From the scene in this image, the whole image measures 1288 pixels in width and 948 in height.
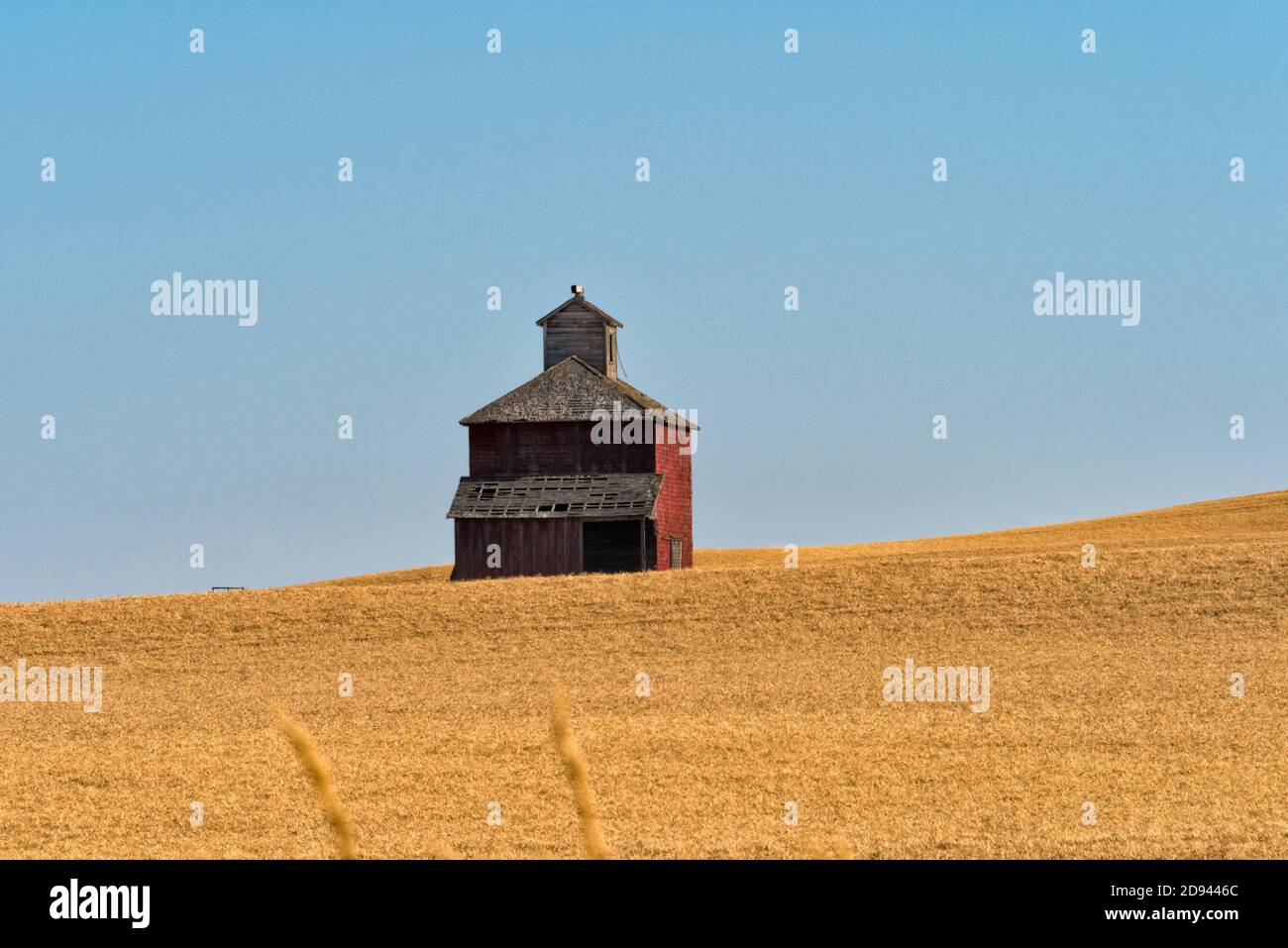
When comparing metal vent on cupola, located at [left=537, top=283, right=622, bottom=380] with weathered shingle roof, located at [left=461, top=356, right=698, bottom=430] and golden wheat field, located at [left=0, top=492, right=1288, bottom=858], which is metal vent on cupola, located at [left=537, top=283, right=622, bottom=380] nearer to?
weathered shingle roof, located at [left=461, top=356, right=698, bottom=430]

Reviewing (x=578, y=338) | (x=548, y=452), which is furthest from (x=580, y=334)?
(x=548, y=452)

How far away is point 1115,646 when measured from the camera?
35062 mm

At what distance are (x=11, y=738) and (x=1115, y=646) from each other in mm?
23190

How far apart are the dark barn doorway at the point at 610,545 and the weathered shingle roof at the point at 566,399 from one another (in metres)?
3.88

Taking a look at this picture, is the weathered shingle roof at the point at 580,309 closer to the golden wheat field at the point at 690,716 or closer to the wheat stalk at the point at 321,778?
the golden wheat field at the point at 690,716

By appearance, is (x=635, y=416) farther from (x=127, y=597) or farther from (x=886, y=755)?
(x=886, y=755)

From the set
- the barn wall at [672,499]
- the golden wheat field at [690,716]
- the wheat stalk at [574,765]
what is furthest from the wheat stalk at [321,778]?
the barn wall at [672,499]

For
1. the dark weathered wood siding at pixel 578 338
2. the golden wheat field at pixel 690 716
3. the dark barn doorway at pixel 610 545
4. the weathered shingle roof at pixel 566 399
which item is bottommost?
the golden wheat field at pixel 690 716

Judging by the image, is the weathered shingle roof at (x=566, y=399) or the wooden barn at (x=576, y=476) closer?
the wooden barn at (x=576, y=476)

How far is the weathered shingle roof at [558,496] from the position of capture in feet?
170

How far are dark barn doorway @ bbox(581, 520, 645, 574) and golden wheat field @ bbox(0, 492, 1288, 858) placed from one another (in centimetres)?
552

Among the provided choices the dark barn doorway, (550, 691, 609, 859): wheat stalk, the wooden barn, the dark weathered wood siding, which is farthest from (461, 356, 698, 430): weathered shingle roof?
(550, 691, 609, 859): wheat stalk

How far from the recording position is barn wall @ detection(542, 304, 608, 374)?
57.2 meters

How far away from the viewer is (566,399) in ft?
180
